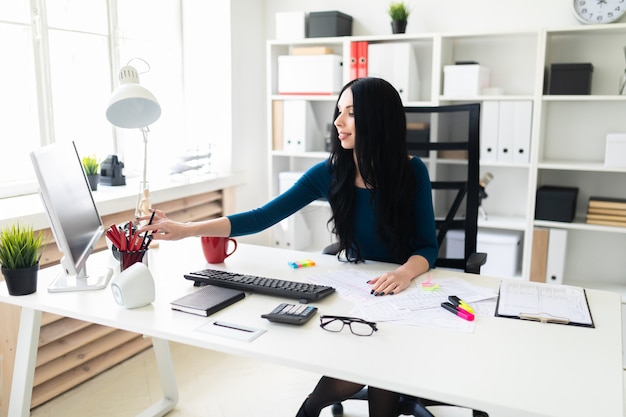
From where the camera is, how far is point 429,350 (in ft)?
4.17

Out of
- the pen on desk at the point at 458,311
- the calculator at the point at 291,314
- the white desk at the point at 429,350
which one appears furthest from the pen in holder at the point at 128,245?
the pen on desk at the point at 458,311

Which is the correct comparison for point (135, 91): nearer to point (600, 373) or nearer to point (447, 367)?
point (447, 367)

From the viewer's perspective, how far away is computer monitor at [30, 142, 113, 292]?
1532 mm

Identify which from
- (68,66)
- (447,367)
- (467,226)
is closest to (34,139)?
(68,66)

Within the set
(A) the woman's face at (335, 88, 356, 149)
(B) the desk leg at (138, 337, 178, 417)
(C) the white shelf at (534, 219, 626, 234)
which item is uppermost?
(A) the woman's face at (335, 88, 356, 149)

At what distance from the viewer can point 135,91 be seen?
6.05 ft

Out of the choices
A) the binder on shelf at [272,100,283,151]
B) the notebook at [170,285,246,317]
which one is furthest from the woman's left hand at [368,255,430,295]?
the binder on shelf at [272,100,283,151]

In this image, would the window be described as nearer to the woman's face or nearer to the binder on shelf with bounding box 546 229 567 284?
the woman's face

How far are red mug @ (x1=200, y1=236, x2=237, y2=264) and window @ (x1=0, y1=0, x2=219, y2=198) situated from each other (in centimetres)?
95

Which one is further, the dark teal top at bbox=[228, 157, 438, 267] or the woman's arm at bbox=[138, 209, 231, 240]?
the dark teal top at bbox=[228, 157, 438, 267]

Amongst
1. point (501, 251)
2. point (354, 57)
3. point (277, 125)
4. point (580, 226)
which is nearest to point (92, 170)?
point (277, 125)

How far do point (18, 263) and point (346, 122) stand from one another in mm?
1084

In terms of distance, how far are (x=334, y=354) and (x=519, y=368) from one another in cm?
38

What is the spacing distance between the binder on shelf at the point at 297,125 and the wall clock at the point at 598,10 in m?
1.61
